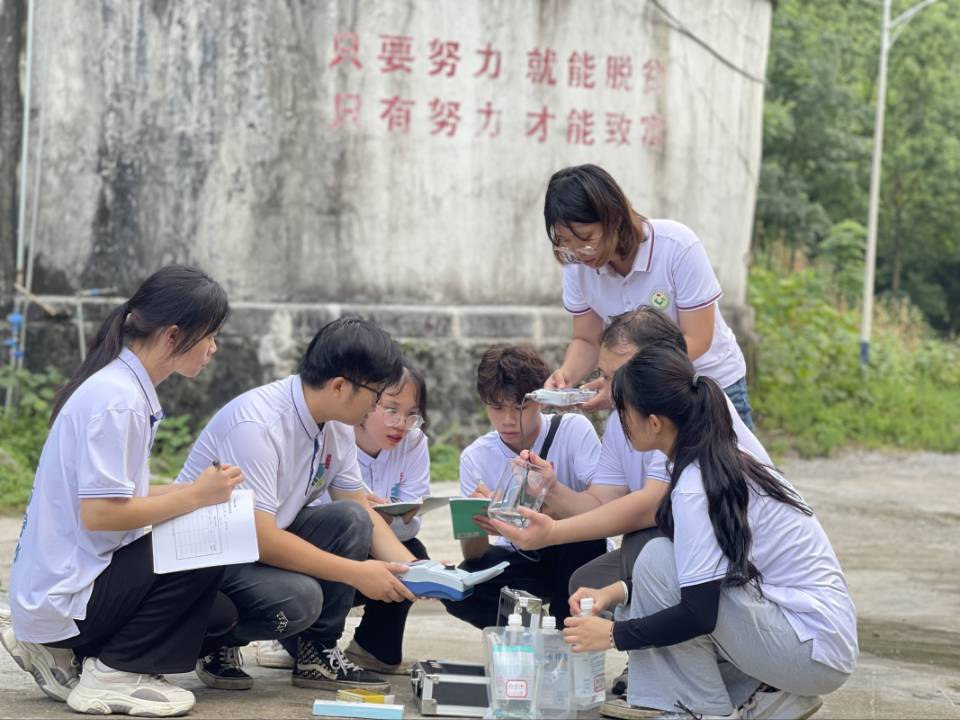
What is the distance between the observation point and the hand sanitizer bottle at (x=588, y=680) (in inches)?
151

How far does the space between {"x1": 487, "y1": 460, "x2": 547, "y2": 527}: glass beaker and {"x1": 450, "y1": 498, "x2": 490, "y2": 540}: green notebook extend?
0.12ft

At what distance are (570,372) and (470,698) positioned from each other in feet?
4.26

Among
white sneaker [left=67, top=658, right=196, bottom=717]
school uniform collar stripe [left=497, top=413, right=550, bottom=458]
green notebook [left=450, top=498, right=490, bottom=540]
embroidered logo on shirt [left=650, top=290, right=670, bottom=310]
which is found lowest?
white sneaker [left=67, top=658, right=196, bottom=717]

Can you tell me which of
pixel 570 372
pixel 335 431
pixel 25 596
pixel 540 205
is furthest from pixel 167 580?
pixel 540 205

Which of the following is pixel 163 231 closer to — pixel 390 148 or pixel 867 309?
pixel 390 148

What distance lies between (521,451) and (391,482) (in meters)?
0.63

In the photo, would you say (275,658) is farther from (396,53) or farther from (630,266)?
(396,53)

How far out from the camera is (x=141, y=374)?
3.70 meters

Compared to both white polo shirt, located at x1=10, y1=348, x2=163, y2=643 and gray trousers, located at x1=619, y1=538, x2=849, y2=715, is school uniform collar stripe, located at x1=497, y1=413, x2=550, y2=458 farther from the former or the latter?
white polo shirt, located at x1=10, y1=348, x2=163, y2=643

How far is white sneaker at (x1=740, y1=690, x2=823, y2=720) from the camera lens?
3684mm

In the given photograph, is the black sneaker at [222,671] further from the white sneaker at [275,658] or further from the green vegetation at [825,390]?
the green vegetation at [825,390]

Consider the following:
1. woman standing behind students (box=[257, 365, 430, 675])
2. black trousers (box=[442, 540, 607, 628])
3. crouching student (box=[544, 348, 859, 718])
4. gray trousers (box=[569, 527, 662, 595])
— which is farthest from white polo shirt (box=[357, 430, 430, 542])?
crouching student (box=[544, 348, 859, 718])

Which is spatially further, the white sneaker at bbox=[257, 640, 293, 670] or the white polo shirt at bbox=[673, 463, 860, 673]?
the white sneaker at bbox=[257, 640, 293, 670]

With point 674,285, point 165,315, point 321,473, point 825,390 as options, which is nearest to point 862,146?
point 825,390
